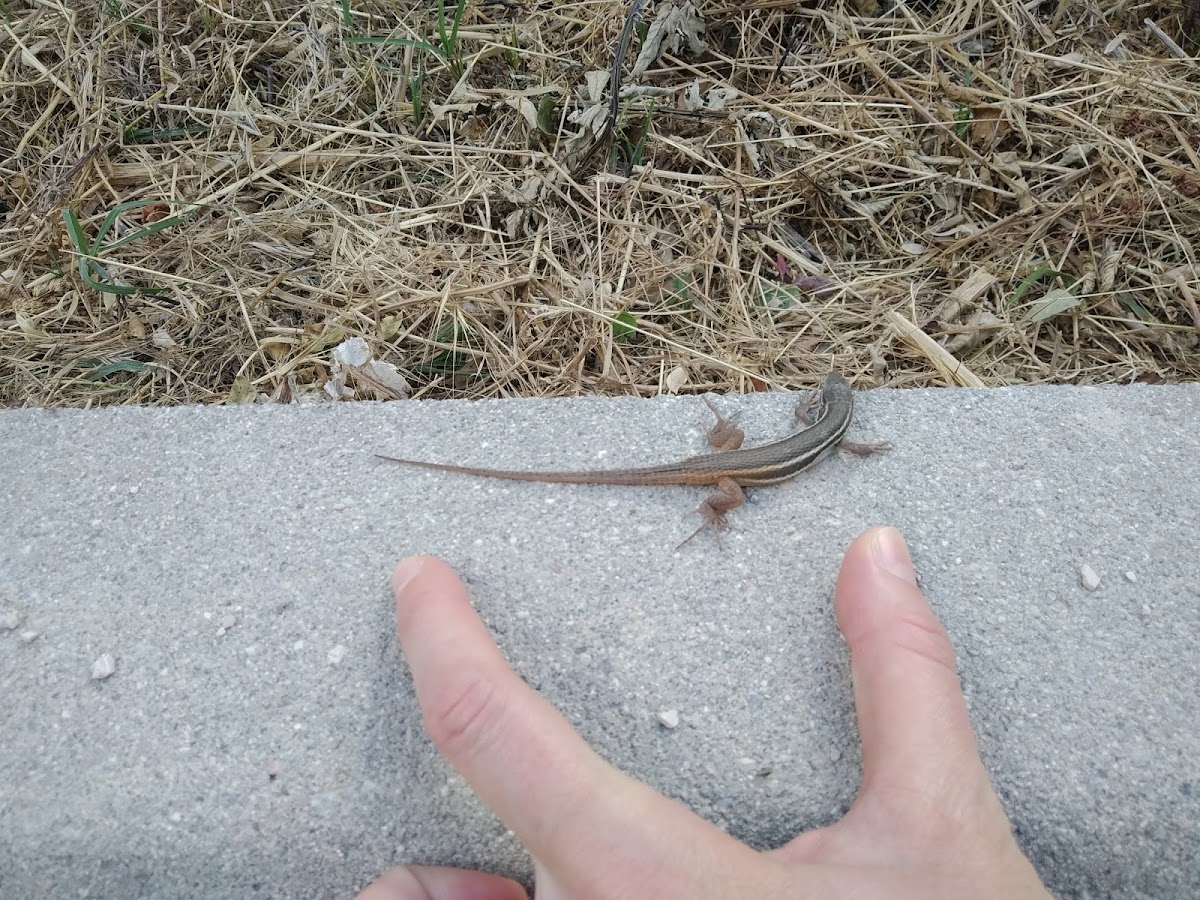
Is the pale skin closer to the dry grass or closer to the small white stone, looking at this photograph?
the small white stone

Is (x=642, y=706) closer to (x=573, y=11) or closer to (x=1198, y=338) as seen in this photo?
(x=1198, y=338)

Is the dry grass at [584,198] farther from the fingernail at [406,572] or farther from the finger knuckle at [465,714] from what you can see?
the finger knuckle at [465,714]

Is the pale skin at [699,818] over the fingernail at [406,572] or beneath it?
over

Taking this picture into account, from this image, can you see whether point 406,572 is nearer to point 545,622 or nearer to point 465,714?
point 545,622

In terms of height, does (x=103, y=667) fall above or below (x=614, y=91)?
below

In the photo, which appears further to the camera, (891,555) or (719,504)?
(719,504)

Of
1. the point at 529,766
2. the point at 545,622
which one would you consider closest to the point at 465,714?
A: the point at 529,766

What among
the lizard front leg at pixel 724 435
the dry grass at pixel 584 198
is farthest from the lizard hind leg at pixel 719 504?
the dry grass at pixel 584 198
